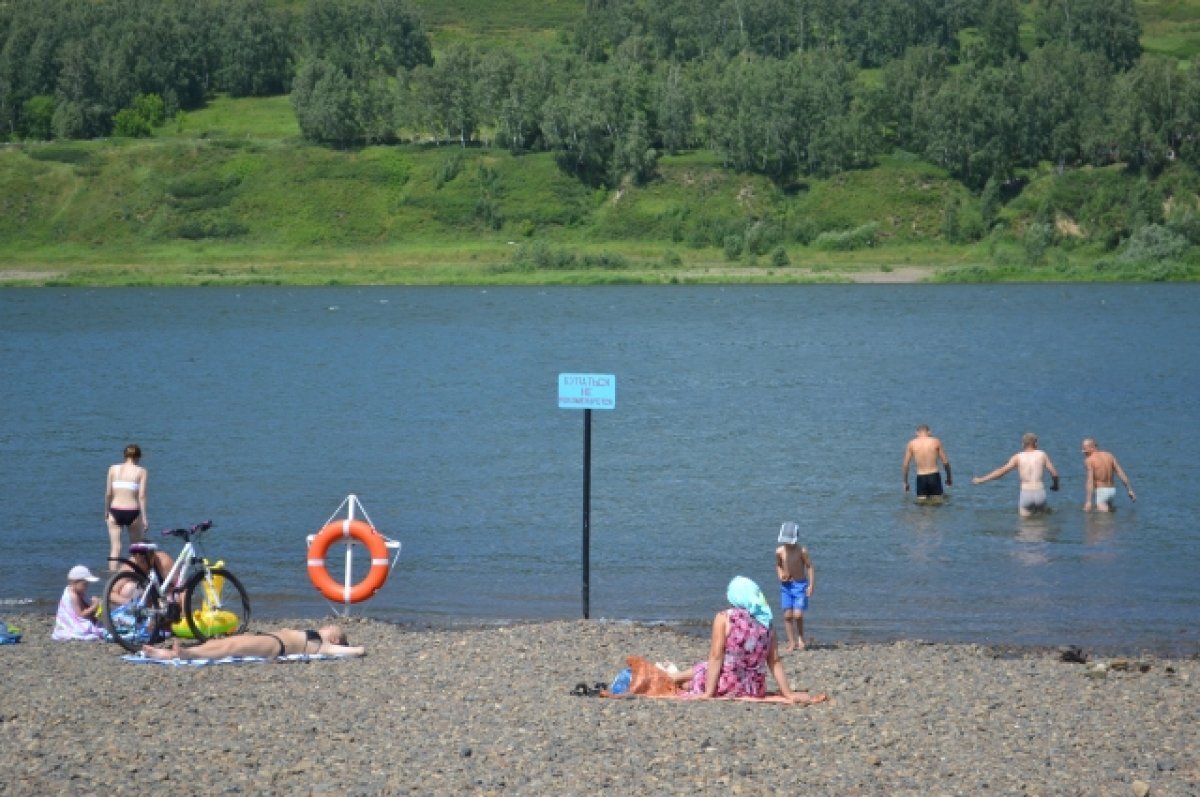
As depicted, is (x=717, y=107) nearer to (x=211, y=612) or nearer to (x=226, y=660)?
(x=211, y=612)

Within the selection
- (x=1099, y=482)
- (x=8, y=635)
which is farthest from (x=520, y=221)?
(x=8, y=635)

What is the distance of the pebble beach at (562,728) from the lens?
41.8ft

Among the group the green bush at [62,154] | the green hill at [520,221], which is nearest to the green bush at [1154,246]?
the green hill at [520,221]

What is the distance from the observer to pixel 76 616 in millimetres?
18594

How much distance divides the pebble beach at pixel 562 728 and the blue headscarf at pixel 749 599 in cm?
86

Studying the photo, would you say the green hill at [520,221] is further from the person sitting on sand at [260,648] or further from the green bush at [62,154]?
the person sitting on sand at [260,648]

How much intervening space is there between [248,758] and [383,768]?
1.07 metres

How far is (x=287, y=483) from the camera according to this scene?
118 feet

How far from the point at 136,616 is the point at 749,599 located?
657 cm

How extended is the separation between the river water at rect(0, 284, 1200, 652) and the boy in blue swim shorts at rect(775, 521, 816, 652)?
1406 millimetres

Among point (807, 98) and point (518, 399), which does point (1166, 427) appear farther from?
point (807, 98)

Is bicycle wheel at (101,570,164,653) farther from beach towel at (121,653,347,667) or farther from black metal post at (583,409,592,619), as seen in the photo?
black metal post at (583,409,592,619)

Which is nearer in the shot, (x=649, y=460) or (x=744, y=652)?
(x=744, y=652)

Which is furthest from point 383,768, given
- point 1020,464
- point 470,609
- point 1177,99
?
point 1177,99
